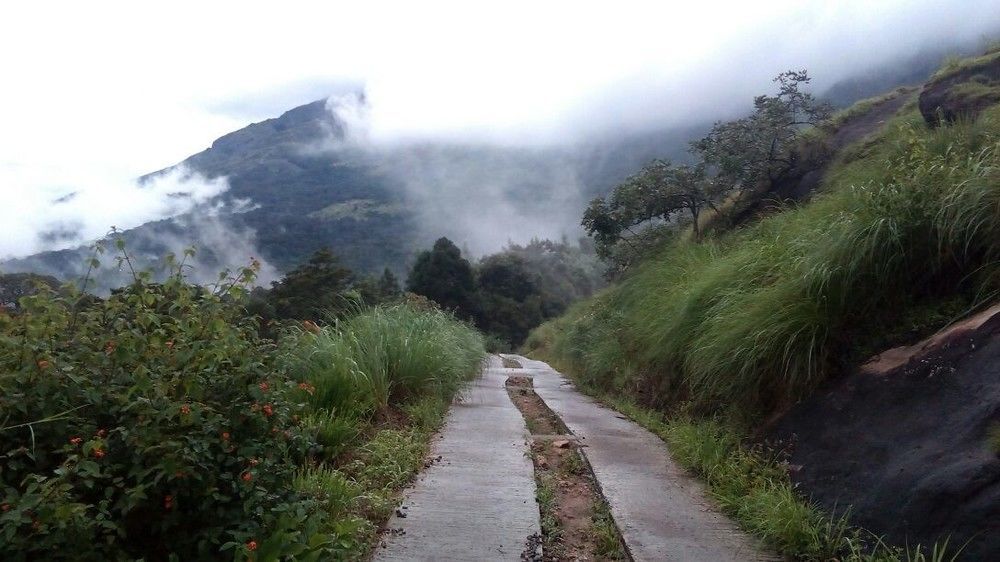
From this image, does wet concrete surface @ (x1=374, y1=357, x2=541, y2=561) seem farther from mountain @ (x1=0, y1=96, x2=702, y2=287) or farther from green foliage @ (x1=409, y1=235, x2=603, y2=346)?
green foliage @ (x1=409, y1=235, x2=603, y2=346)

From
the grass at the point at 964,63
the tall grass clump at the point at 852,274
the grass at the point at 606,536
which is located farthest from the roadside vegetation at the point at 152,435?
the grass at the point at 964,63

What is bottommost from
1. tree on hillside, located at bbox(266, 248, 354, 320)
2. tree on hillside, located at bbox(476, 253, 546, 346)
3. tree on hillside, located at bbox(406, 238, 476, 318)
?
tree on hillside, located at bbox(476, 253, 546, 346)

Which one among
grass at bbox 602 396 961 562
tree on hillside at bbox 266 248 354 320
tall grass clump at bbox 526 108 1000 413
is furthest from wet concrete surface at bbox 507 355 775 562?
tree on hillside at bbox 266 248 354 320

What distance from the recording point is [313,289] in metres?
14.5

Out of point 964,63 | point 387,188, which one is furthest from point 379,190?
point 964,63

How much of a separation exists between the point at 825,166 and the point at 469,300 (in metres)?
29.5

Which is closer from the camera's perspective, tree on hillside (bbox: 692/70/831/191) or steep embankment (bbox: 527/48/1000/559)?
steep embankment (bbox: 527/48/1000/559)

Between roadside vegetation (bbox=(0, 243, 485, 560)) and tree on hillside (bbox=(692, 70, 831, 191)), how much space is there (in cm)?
942

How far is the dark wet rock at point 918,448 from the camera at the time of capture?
3.63m

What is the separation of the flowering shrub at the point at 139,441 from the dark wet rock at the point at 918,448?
Answer: 2.78 metres

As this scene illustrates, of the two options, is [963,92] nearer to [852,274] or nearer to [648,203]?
[852,274]

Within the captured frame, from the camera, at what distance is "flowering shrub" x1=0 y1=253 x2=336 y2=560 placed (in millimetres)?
3113

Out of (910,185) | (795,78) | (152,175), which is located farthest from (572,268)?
(910,185)

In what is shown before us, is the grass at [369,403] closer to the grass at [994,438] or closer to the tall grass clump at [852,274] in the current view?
the tall grass clump at [852,274]
